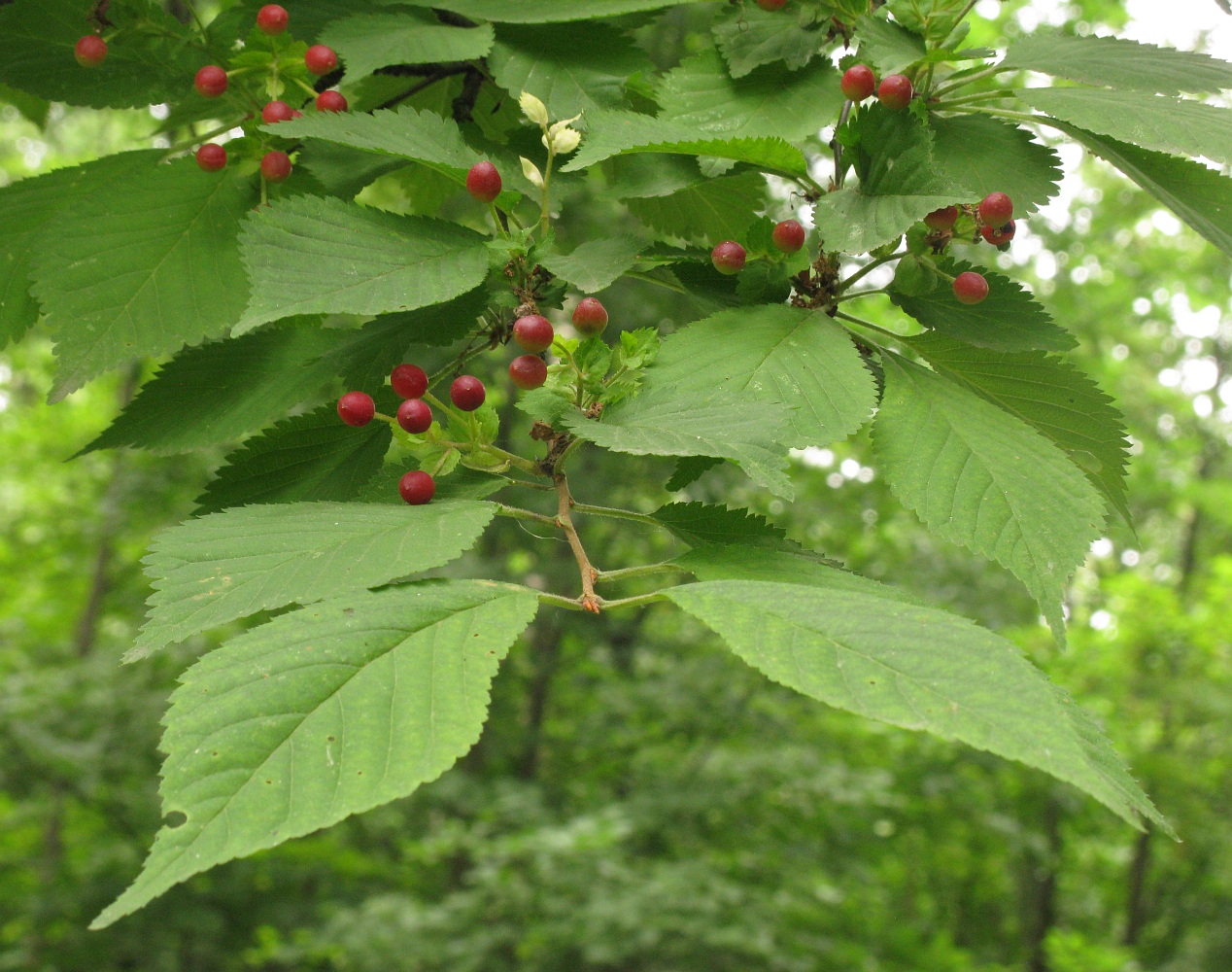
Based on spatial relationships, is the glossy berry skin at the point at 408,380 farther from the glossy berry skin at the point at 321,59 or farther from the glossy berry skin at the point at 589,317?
the glossy berry skin at the point at 321,59

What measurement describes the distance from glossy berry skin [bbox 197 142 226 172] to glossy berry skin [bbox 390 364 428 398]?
557 millimetres

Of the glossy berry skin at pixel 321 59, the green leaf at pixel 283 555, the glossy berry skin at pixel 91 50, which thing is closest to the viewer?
the green leaf at pixel 283 555

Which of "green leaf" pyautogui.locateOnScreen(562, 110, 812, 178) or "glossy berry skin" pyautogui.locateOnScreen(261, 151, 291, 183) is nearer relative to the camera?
"green leaf" pyautogui.locateOnScreen(562, 110, 812, 178)

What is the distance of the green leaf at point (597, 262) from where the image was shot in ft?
3.34

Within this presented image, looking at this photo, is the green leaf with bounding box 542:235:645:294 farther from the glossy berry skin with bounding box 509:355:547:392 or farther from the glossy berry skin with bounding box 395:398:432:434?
the glossy berry skin with bounding box 395:398:432:434

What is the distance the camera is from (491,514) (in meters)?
0.91

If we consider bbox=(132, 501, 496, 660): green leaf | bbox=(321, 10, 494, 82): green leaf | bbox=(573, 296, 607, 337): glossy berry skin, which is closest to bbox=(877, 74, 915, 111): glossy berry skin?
bbox=(573, 296, 607, 337): glossy berry skin

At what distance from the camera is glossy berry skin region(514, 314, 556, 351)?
98 centimetres

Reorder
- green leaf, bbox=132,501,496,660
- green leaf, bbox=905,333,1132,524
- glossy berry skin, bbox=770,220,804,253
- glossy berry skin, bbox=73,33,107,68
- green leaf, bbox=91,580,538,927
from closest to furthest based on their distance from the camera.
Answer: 1. green leaf, bbox=91,580,538,927
2. green leaf, bbox=132,501,496,660
3. glossy berry skin, bbox=770,220,804,253
4. green leaf, bbox=905,333,1132,524
5. glossy berry skin, bbox=73,33,107,68

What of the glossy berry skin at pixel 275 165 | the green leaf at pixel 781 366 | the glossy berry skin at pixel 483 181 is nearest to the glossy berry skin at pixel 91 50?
the glossy berry skin at pixel 275 165

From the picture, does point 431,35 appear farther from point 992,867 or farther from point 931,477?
point 992,867

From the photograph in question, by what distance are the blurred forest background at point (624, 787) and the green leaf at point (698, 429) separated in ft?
10.7

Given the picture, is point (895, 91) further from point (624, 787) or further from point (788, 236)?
point (624, 787)

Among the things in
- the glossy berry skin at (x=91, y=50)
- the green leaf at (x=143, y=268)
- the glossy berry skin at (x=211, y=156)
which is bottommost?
the green leaf at (x=143, y=268)
